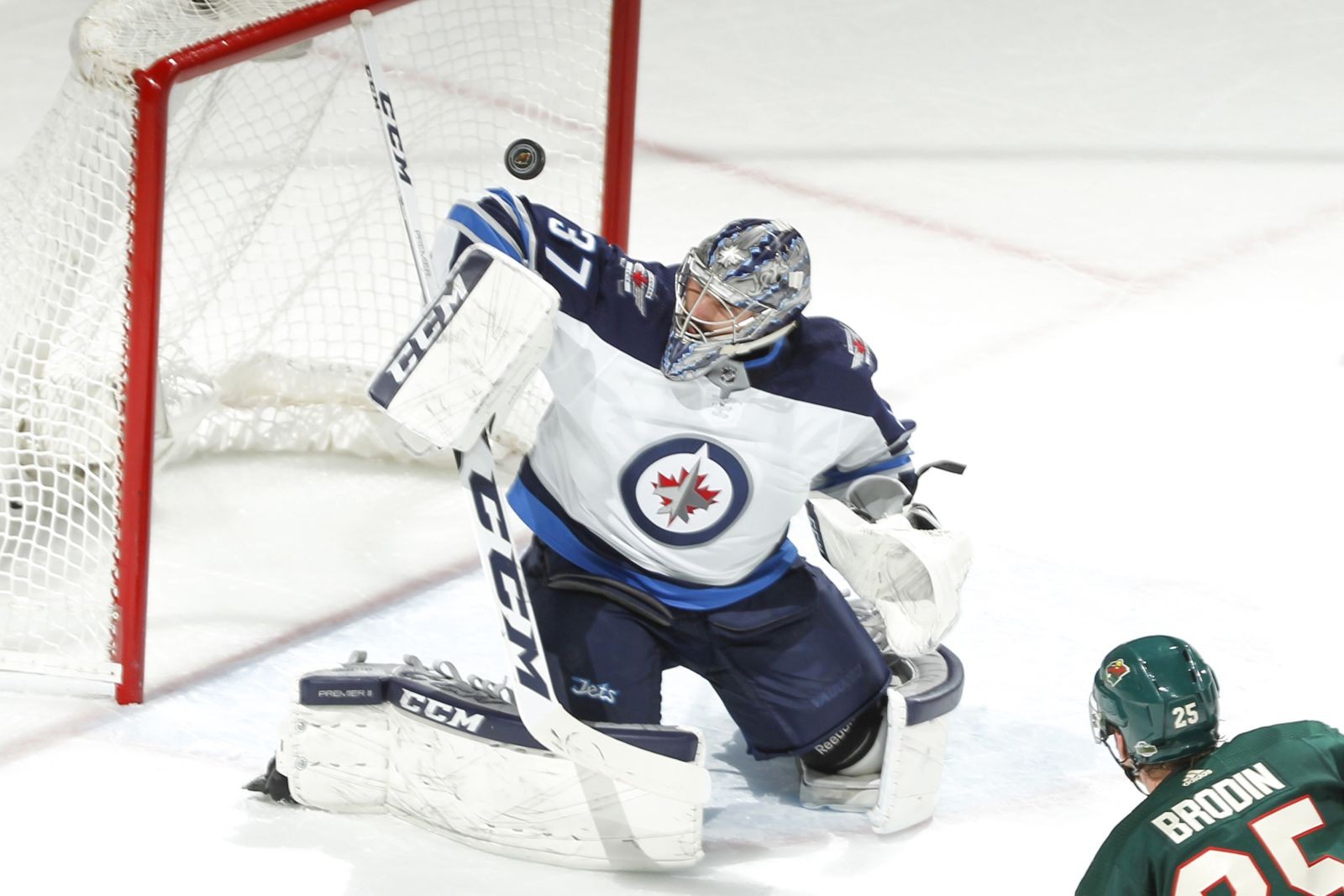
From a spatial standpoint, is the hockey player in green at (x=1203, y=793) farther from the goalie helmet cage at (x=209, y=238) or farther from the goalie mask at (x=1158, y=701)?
the goalie helmet cage at (x=209, y=238)

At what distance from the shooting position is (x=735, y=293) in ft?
8.23

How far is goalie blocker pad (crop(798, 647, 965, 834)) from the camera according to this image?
2717 millimetres

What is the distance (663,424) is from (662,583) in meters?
0.25

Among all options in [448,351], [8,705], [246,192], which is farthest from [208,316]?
[448,351]

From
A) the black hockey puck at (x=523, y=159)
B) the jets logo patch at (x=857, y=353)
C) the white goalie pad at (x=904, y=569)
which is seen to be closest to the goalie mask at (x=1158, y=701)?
the white goalie pad at (x=904, y=569)

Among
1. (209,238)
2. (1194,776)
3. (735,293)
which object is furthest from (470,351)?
(209,238)

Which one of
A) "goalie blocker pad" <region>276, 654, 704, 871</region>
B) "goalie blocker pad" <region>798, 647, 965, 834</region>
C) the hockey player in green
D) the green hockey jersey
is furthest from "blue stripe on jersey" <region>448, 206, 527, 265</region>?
the green hockey jersey

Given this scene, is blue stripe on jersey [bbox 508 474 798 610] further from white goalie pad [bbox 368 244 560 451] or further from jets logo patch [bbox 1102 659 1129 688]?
jets logo patch [bbox 1102 659 1129 688]

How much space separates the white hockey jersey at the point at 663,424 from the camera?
103 inches

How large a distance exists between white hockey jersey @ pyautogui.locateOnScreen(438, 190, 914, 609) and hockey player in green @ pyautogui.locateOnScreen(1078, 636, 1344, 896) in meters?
0.75

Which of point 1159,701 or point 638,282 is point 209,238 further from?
point 1159,701

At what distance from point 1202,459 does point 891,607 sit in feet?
5.02

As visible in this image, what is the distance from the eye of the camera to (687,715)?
3.10 meters

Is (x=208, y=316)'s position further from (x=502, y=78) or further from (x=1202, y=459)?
(x=1202, y=459)
